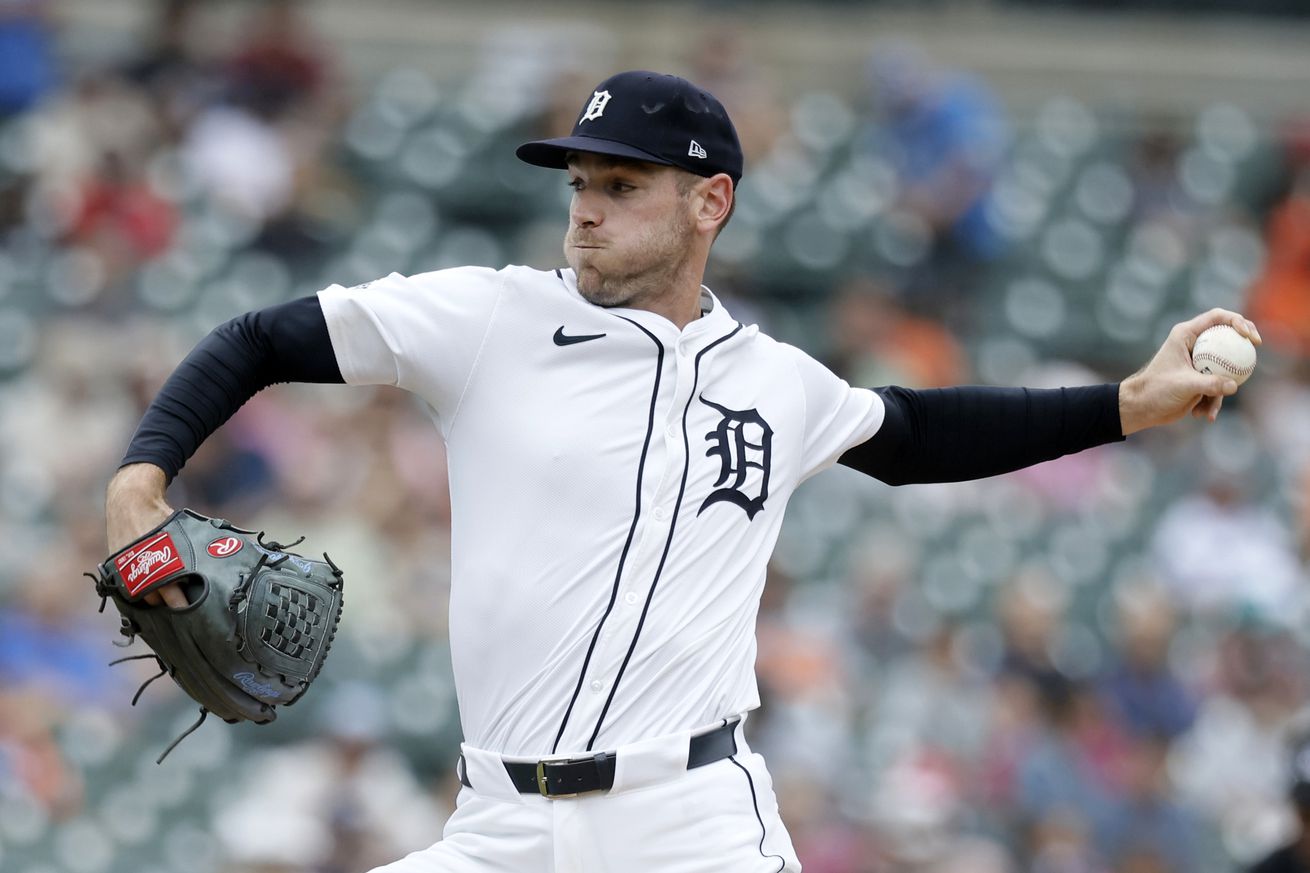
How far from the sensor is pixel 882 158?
1024 centimetres

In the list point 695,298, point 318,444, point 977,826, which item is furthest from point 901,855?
point 695,298

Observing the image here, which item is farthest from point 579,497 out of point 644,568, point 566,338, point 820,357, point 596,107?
point 820,357

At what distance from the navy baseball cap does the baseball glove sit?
0.89 meters

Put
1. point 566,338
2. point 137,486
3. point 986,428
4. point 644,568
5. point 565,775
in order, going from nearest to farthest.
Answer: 1. point 137,486
2. point 565,775
3. point 644,568
4. point 566,338
5. point 986,428

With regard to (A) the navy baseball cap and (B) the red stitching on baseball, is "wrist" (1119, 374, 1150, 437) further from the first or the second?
(A) the navy baseball cap

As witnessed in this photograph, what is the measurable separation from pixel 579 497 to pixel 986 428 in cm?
90

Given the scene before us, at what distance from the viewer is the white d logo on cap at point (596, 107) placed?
3.63 meters

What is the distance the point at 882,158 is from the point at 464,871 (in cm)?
737

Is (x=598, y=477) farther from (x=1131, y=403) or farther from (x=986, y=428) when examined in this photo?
(x=1131, y=403)

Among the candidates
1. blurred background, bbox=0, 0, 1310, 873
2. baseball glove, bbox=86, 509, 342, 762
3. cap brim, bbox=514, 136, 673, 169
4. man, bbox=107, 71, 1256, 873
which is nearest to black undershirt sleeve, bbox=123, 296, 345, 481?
man, bbox=107, 71, 1256, 873

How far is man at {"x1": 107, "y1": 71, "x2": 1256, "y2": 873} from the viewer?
11.1 feet

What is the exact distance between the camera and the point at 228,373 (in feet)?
11.0

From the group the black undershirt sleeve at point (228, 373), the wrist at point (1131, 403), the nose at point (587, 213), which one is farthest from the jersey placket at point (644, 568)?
the wrist at point (1131, 403)

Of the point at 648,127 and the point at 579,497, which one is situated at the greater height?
the point at 648,127
